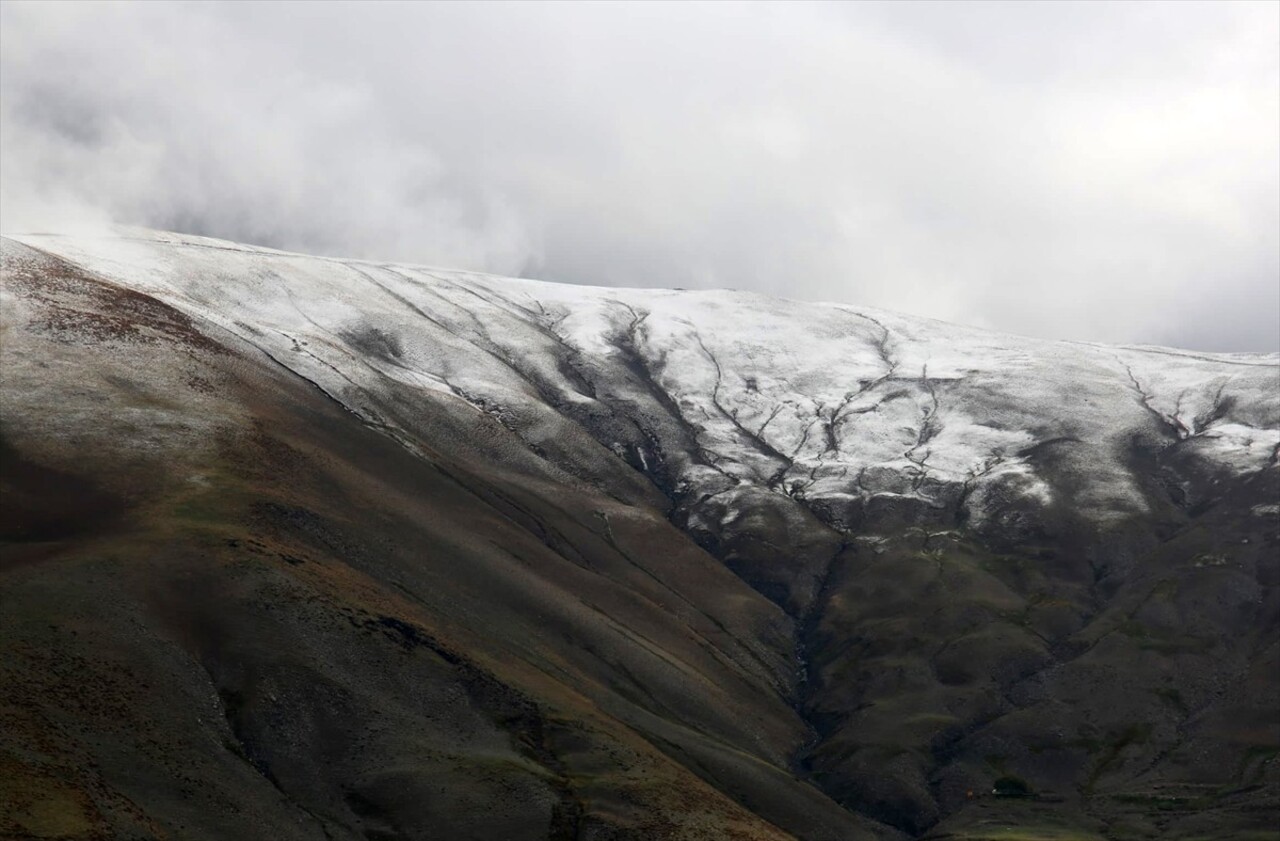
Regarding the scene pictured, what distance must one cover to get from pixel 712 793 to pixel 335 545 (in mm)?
47207

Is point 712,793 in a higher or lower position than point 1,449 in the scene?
lower

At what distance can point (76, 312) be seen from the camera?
17138 centimetres

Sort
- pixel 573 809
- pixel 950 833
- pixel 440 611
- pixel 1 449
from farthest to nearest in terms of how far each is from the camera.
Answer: pixel 950 833 → pixel 440 611 → pixel 1 449 → pixel 573 809

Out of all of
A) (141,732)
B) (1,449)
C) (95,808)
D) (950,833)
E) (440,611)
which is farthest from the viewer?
(950,833)

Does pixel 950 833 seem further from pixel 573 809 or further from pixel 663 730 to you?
pixel 573 809

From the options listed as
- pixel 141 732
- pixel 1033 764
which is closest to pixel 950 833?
pixel 1033 764

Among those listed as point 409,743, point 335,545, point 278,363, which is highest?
point 278,363

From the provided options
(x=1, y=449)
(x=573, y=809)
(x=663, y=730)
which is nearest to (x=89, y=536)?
(x=1, y=449)

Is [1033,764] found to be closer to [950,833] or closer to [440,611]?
[950,833]

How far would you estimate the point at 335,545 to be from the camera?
137 meters

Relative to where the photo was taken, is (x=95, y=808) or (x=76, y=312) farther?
(x=76, y=312)

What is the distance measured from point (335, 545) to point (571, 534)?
61721mm

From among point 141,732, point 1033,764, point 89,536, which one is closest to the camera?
point 141,732

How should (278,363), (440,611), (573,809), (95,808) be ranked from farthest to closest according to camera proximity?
(278,363), (440,611), (573,809), (95,808)
